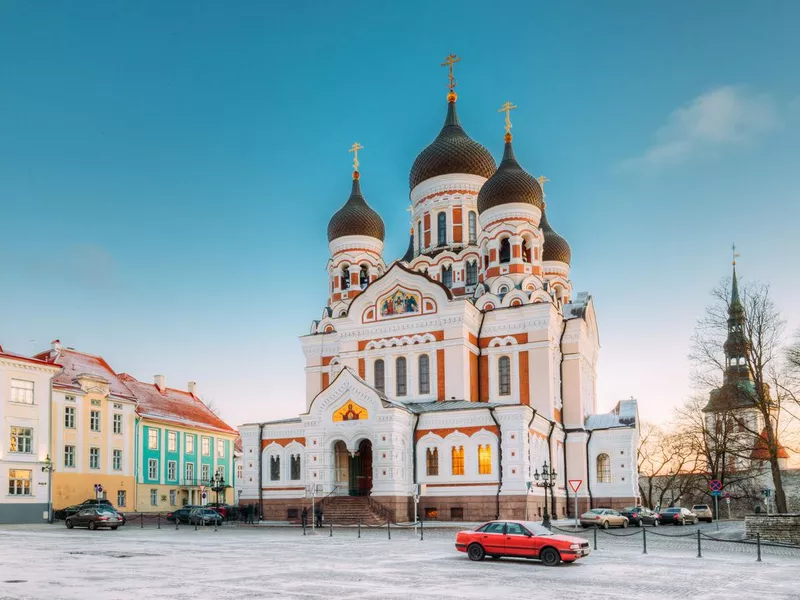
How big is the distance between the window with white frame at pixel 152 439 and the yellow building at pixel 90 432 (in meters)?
1.60

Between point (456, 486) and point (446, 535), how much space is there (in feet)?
26.1

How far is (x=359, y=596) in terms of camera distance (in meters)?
14.1

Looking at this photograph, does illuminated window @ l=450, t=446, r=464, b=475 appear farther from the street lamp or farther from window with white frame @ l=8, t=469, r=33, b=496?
window with white frame @ l=8, t=469, r=33, b=496

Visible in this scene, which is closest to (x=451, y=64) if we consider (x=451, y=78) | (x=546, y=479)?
(x=451, y=78)

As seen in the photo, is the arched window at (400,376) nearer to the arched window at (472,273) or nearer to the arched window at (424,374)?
the arched window at (424,374)

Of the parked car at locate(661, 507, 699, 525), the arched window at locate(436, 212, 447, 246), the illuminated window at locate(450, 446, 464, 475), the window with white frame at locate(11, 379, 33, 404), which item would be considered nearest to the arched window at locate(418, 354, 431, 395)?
the illuminated window at locate(450, 446, 464, 475)

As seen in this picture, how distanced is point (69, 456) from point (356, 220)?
22.6 m

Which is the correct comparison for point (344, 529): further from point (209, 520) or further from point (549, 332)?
point (549, 332)

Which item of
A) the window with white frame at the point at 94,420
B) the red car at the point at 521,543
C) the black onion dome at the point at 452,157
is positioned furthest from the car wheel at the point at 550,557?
the window with white frame at the point at 94,420

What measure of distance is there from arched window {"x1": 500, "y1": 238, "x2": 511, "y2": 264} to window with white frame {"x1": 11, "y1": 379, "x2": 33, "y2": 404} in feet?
90.5

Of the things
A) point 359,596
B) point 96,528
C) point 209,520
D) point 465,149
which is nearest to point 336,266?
point 465,149

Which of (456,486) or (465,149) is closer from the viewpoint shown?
(456,486)

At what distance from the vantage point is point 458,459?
1570 inches

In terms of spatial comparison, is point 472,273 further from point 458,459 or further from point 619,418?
point 458,459
